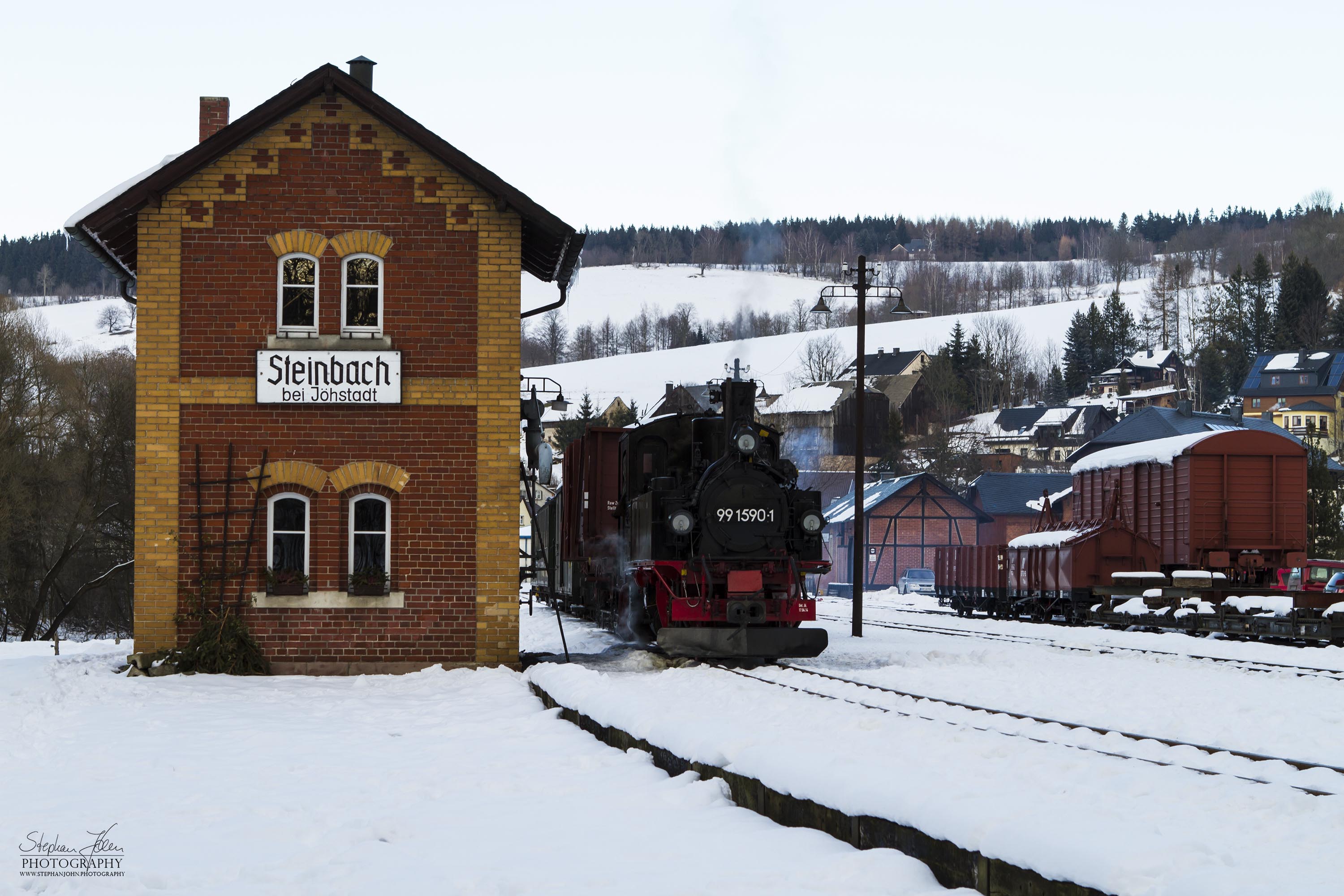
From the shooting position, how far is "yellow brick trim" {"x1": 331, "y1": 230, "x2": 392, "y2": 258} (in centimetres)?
1669

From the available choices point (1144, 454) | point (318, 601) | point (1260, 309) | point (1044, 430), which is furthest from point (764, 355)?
point (318, 601)

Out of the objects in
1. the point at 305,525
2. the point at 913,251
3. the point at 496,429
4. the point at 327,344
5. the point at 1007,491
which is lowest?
the point at 1007,491

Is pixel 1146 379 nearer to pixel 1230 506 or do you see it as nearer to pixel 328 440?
pixel 1230 506

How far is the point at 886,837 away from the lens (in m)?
6.59

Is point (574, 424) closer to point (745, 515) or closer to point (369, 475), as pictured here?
point (745, 515)

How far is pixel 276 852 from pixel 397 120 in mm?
11538

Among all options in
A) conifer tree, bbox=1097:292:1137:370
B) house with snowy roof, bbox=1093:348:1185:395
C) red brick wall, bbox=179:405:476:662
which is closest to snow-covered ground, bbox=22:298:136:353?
house with snowy roof, bbox=1093:348:1185:395

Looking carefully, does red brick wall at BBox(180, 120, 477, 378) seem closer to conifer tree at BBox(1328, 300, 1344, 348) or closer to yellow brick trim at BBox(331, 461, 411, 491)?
yellow brick trim at BBox(331, 461, 411, 491)

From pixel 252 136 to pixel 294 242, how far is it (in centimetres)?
146

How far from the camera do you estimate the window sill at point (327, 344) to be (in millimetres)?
16453

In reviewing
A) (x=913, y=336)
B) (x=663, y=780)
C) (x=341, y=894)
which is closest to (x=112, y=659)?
(x=663, y=780)

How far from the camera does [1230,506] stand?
24500mm

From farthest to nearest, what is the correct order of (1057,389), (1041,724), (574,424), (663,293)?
(663,293)
(1057,389)
(574,424)
(1041,724)

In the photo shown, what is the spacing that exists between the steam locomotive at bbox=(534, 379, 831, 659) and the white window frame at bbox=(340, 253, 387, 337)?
3931mm
